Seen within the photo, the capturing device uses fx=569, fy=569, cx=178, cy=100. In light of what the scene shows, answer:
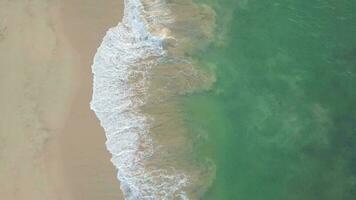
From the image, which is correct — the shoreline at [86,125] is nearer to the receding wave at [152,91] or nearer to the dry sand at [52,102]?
the dry sand at [52,102]

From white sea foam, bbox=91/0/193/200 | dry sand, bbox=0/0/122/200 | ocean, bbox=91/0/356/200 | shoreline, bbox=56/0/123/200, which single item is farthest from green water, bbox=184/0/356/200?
dry sand, bbox=0/0/122/200

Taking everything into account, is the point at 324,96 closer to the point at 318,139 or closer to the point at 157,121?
the point at 318,139

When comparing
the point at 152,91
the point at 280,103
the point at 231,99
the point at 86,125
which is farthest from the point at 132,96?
the point at 280,103

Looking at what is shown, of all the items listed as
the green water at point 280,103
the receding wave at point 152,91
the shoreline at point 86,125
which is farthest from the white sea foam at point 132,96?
the green water at point 280,103

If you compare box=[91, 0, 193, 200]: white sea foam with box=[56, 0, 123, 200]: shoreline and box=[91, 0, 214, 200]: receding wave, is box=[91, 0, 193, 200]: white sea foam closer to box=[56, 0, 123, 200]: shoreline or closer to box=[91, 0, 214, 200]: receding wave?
box=[91, 0, 214, 200]: receding wave

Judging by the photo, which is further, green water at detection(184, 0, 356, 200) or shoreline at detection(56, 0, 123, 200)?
green water at detection(184, 0, 356, 200)

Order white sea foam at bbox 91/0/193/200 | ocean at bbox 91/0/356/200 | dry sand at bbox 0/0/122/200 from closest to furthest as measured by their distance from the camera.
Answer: dry sand at bbox 0/0/122/200
white sea foam at bbox 91/0/193/200
ocean at bbox 91/0/356/200
